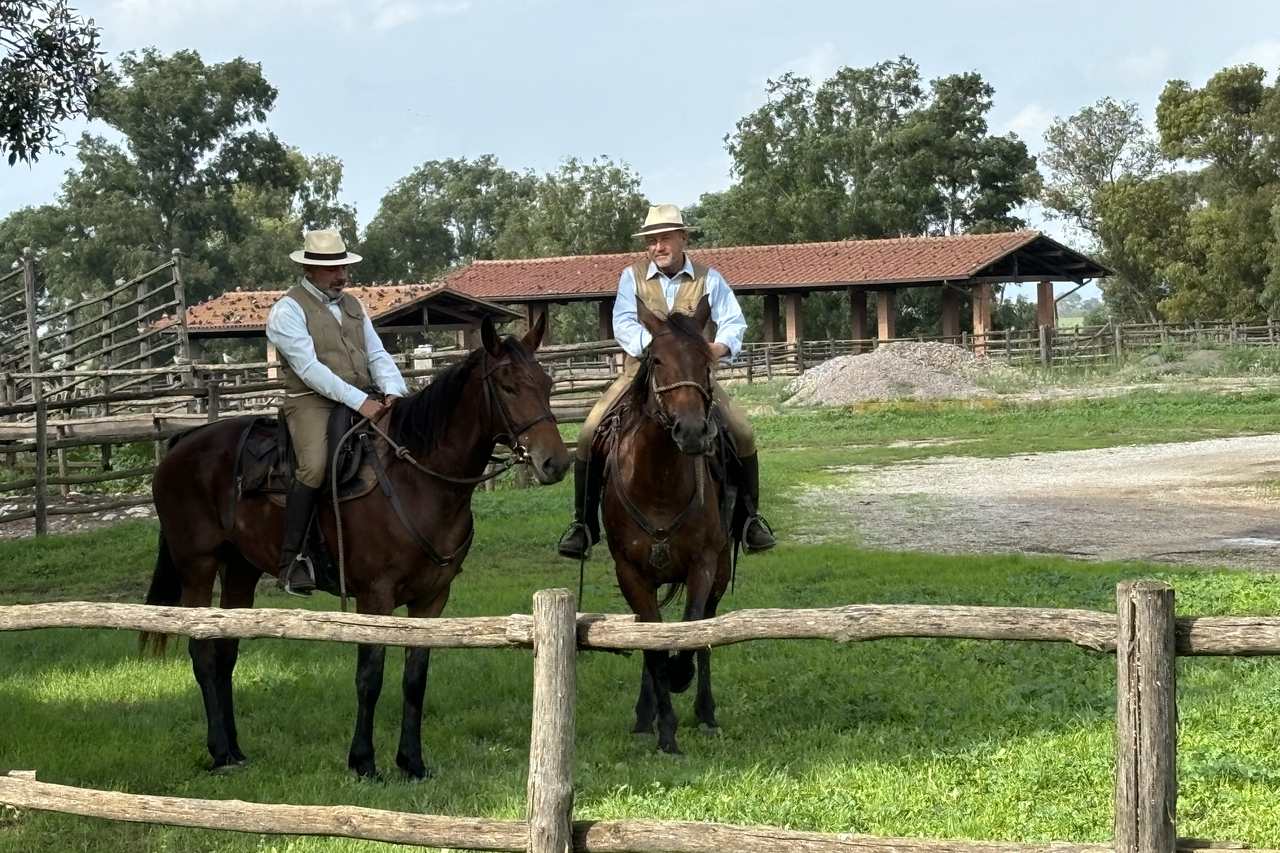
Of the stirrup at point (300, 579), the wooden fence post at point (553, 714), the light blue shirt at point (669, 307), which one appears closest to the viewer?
the wooden fence post at point (553, 714)

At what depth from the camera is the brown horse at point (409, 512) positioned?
22.8 feet

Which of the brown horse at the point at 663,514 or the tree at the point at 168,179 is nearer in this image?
the brown horse at the point at 663,514

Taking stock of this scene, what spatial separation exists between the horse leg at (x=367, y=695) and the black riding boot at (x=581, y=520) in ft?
4.64

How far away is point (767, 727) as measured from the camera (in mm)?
7523

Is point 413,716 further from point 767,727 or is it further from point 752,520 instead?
point 752,520

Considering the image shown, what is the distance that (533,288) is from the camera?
158ft

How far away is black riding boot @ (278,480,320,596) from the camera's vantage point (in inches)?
289

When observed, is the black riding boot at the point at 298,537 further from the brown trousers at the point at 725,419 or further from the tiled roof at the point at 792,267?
the tiled roof at the point at 792,267

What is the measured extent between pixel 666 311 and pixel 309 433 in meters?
2.04

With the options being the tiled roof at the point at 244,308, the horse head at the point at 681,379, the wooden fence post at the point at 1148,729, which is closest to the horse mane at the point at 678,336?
the horse head at the point at 681,379

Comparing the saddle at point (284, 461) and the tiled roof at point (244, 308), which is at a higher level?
the tiled roof at point (244, 308)

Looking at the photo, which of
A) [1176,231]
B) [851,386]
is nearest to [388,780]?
[851,386]

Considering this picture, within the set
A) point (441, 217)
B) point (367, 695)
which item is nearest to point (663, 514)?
point (367, 695)

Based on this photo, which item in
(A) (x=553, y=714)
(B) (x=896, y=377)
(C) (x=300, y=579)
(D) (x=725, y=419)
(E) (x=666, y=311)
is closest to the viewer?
(A) (x=553, y=714)
